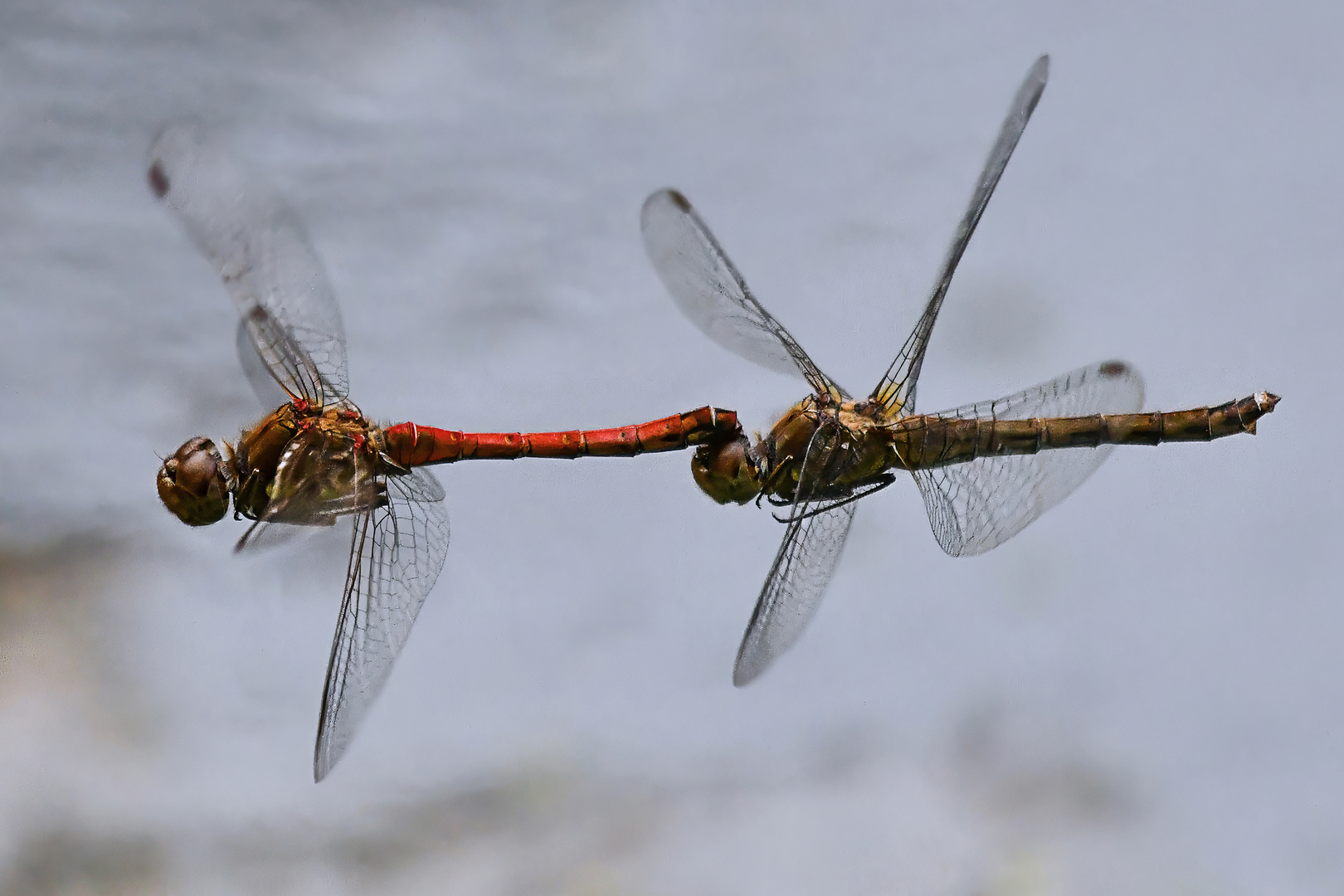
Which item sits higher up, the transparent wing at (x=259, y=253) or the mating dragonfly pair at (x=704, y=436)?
the transparent wing at (x=259, y=253)

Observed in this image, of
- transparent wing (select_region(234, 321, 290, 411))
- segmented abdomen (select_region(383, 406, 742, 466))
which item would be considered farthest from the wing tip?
transparent wing (select_region(234, 321, 290, 411))

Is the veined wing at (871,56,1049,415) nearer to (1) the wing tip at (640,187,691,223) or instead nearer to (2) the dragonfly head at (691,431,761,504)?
(2) the dragonfly head at (691,431,761,504)

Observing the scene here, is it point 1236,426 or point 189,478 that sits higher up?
point 189,478

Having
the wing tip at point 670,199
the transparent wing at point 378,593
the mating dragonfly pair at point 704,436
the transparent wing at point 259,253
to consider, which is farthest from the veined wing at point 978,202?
the transparent wing at point 259,253

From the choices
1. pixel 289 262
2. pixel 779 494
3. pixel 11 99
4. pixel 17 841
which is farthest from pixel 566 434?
pixel 11 99

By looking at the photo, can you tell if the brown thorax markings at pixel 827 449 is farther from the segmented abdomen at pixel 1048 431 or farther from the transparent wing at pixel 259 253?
the transparent wing at pixel 259 253

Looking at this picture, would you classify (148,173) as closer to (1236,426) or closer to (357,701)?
(357,701)
